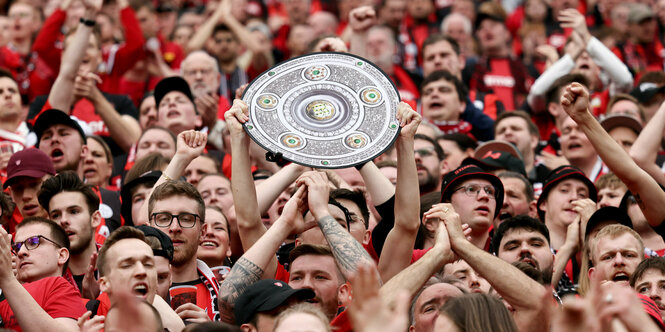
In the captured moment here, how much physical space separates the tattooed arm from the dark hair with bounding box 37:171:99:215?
206cm

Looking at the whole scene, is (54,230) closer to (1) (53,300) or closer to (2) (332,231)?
(1) (53,300)

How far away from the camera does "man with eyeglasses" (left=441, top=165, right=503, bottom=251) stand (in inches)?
356

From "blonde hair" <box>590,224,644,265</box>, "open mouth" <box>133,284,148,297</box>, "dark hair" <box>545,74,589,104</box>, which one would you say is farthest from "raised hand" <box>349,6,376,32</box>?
"open mouth" <box>133,284,148,297</box>

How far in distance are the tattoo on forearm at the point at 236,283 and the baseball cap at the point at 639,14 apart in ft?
36.5

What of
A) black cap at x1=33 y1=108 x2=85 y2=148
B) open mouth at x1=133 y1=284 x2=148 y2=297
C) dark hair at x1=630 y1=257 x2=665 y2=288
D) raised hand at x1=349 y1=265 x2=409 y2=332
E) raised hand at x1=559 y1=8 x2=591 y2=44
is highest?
raised hand at x1=559 y1=8 x2=591 y2=44

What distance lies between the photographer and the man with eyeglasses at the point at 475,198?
29.7ft

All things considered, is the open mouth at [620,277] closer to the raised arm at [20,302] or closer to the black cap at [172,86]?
the raised arm at [20,302]

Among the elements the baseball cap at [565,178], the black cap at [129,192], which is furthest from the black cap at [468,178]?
the black cap at [129,192]

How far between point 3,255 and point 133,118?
595cm

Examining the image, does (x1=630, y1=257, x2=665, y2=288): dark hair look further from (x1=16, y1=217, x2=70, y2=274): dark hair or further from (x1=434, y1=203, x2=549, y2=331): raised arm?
(x1=16, y1=217, x2=70, y2=274): dark hair

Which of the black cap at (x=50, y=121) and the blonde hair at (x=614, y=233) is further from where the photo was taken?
the black cap at (x=50, y=121)

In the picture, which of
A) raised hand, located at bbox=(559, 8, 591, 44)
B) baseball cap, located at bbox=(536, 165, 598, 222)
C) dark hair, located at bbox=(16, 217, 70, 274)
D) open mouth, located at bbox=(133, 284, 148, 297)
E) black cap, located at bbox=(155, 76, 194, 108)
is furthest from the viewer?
raised hand, located at bbox=(559, 8, 591, 44)

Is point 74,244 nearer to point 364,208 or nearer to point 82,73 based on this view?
point 364,208

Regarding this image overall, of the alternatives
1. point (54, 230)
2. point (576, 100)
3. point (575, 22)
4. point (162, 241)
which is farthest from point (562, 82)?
point (54, 230)
